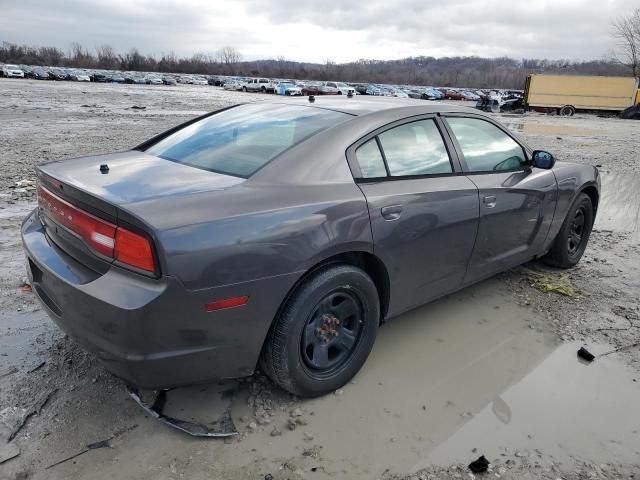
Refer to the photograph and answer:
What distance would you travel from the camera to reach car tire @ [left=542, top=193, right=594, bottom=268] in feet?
14.5

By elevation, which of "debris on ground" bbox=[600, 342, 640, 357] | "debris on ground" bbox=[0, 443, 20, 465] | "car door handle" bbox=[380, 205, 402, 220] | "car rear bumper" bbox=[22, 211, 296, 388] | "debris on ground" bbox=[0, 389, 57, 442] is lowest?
"debris on ground" bbox=[600, 342, 640, 357]

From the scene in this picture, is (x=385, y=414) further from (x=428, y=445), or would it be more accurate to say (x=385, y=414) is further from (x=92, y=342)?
(x=92, y=342)

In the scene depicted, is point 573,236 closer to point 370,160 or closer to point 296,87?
point 370,160

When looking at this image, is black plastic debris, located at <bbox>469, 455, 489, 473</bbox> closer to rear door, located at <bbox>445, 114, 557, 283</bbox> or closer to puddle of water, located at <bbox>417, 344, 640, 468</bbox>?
puddle of water, located at <bbox>417, 344, 640, 468</bbox>

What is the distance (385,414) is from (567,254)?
9.35 feet

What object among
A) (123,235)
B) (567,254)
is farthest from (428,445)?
(567,254)

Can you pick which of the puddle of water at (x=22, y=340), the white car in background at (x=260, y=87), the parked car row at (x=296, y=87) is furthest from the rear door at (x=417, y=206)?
the white car in background at (x=260, y=87)

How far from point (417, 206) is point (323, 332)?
93 cm

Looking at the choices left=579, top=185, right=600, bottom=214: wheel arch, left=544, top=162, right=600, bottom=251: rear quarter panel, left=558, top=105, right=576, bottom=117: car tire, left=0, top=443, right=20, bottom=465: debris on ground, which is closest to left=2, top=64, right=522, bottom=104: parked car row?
left=558, top=105, right=576, bottom=117: car tire

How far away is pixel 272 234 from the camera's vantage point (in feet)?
7.43

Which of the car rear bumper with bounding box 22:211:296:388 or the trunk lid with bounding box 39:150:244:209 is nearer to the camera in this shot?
the car rear bumper with bounding box 22:211:296:388

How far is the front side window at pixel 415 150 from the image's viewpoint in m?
2.96

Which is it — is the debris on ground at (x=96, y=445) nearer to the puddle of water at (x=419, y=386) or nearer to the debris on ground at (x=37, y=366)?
the puddle of water at (x=419, y=386)

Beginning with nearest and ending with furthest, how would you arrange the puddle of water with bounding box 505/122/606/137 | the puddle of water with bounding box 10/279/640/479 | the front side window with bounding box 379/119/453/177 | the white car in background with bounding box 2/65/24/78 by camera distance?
the puddle of water with bounding box 10/279/640/479, the front side window with bounding box 379/119/453/177, the puddle of water with bounding box 505/122/606/137, the white car in background with bounding box 2/65/24/78
